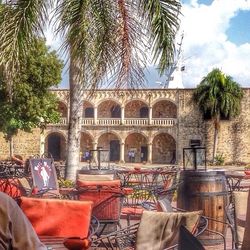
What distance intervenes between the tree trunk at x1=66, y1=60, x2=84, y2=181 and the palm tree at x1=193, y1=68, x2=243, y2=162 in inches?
1078

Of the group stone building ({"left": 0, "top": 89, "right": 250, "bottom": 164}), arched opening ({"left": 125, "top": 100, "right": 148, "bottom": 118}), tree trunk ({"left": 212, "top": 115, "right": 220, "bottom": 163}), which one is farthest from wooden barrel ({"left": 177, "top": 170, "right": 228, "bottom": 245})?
arched opening ({"left": 125, "top": 100, "right": 148, "bottom": 118})

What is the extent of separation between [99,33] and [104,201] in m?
4.53

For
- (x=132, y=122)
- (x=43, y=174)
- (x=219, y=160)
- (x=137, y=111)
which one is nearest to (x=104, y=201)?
(x=43, y=174)

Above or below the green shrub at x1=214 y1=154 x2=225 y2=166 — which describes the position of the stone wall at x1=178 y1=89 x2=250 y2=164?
above

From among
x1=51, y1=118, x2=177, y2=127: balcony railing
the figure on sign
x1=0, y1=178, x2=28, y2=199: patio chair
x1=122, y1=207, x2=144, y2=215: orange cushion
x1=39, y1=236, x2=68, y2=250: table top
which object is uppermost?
x1=51, y1=118, x2=177, y2=127: balcony railing

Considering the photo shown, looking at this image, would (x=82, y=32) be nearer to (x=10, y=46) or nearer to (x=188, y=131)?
(x=10, y=46)

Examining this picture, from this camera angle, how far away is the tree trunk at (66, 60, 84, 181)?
38.6ft

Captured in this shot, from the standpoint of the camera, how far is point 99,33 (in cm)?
988

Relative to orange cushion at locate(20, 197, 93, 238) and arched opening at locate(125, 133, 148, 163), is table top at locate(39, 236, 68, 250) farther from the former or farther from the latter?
arched opening at locate(125, 133, 148, 163)

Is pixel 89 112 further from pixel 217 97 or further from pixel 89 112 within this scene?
pixel 217 97

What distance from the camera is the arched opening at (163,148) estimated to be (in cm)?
4375

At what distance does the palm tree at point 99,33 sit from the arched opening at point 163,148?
1340 inches

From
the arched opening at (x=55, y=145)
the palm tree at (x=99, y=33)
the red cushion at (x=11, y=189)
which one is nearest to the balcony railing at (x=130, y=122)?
the arched opening at (x=55, y=145)

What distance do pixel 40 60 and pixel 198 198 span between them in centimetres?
2034
